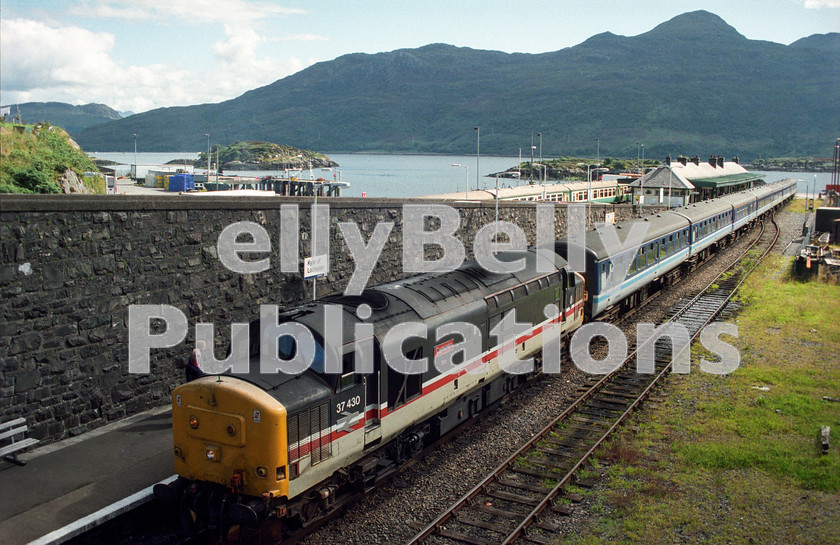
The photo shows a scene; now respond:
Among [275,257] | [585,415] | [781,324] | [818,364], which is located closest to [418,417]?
[585,415]

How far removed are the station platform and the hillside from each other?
39.7 ft

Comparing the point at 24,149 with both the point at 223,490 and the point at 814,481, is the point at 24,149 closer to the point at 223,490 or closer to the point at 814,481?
the point at 223,490

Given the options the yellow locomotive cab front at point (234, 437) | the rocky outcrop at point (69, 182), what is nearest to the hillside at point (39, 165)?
the rocky outcrop at point (69, 182)

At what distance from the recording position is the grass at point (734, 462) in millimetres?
10281

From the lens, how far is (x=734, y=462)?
A: 12484 mm

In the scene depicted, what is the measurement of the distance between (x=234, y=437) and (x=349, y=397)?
190cm

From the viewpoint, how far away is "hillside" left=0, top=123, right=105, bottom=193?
23.3 meters

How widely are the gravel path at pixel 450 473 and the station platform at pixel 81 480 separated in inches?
127

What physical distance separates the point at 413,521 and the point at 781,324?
58.4ft

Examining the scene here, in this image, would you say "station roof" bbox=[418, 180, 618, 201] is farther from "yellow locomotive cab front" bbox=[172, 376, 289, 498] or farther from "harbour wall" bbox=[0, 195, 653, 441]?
"yellow locomotive cab front" bbox=[172, 376, 289, 498]

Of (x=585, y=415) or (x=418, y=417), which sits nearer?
(x=418, y=417)

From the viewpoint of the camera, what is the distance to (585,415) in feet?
50.4

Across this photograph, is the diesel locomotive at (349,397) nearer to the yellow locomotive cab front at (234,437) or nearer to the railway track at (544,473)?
the yellow locomotive cab front at (234,437)

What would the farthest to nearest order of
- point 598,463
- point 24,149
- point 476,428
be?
point 24,149 < point 476,428 < point 598,463
